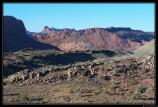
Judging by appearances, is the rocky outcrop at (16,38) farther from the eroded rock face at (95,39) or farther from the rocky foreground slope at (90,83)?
the rocky foreground slope at (90,83)

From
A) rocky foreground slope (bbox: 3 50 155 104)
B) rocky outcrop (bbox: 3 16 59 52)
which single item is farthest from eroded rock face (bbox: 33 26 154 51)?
rocky foreground slope (bbox: 3 50 155 104)

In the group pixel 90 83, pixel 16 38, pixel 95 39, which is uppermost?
pixel 90 83

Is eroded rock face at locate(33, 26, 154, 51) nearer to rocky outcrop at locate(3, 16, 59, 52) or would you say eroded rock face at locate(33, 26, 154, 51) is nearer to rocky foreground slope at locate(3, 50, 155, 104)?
rocky outcrop at locate(3, 16, 59, 52)

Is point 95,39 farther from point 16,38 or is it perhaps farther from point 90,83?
point 90,83

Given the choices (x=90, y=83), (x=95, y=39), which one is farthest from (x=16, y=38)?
(x=90, y=83)

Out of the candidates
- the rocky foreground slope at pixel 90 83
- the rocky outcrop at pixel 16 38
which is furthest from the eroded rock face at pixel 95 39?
the rocky foreground slope at pixel 90 83

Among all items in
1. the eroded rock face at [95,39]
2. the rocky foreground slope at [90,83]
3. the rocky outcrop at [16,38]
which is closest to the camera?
the rocky foreground slope at [90,83]

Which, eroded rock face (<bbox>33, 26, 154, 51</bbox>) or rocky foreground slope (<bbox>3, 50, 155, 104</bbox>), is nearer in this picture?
rocky foreground slope (<bbox>3, 50, 155, 104</bbox>)

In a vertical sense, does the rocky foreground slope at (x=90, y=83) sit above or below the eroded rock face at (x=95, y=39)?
above

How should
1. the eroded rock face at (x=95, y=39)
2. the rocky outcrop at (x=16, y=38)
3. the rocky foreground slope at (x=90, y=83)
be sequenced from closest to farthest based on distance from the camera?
the rocky foreground slope at (x=90, y=83) → the rocky outcrop at (x=16, y=38) → the eroded rock face at (x=95, y=39)
